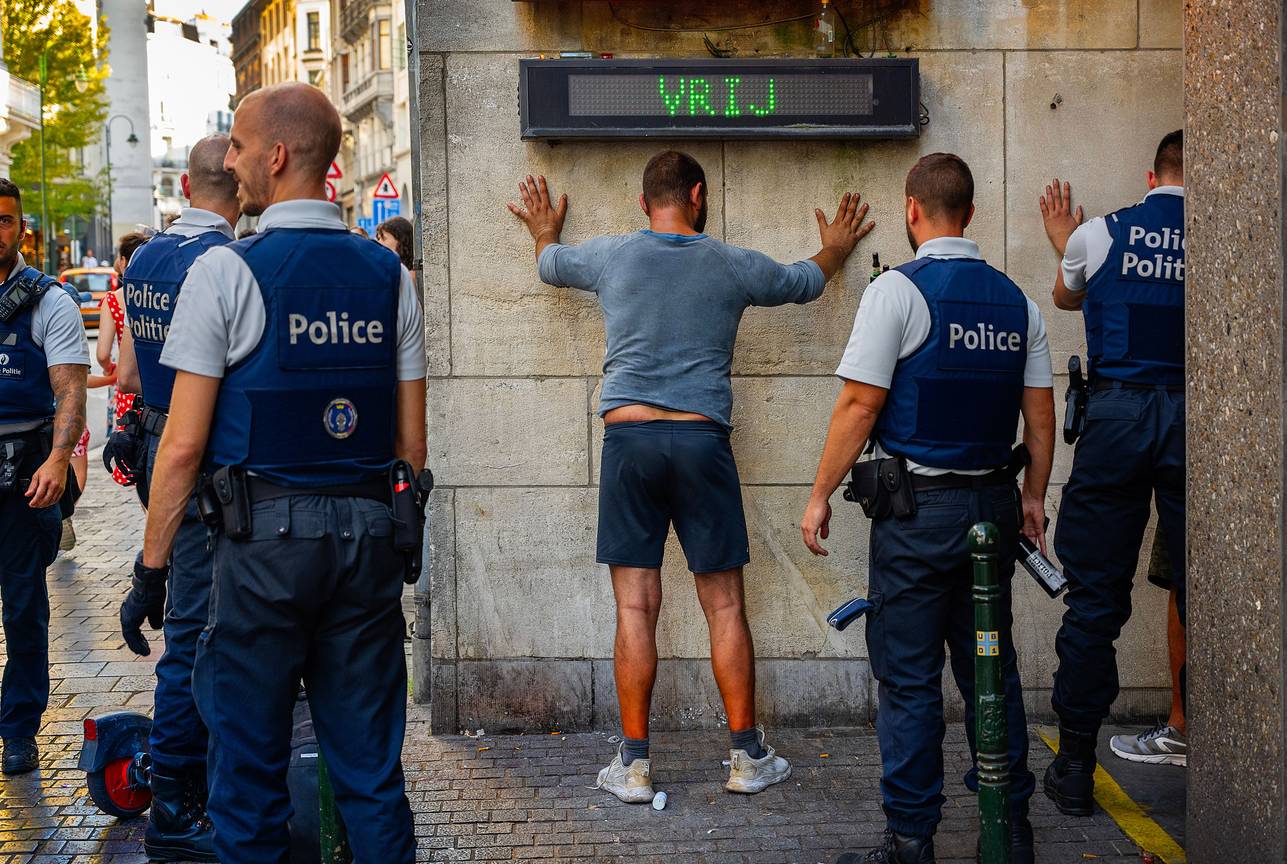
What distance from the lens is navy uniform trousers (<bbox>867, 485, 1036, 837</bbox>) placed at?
4.45m

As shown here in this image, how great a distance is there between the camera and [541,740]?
6039 millimetres

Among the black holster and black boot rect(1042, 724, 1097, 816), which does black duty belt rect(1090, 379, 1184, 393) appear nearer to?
the black holster

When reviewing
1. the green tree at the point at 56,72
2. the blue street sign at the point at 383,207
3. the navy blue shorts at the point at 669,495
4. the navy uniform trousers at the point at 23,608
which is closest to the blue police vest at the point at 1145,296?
the navy blue shorts at the point at 669,495

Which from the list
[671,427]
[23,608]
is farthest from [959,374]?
[23,608]

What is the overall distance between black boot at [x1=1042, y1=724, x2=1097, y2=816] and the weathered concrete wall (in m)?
0.99

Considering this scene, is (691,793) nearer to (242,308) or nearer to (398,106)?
(242,308)

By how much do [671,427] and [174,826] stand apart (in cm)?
214

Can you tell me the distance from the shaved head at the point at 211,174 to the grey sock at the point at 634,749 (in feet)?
7.92

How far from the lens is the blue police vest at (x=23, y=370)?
5613mm

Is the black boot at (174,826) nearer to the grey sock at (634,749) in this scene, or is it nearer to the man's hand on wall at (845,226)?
the grey sock at (634,749)

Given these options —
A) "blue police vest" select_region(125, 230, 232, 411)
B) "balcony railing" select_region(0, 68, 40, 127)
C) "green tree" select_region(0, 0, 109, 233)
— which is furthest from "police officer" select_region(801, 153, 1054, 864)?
"green tree" select_region(0, 0, 109, 233)

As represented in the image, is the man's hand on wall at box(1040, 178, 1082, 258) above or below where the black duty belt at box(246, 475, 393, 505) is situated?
above

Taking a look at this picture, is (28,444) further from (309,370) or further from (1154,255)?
(1154,255)

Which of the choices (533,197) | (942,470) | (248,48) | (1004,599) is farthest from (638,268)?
(248,48)
